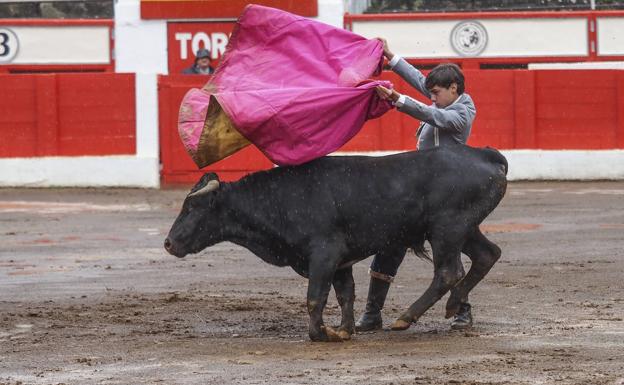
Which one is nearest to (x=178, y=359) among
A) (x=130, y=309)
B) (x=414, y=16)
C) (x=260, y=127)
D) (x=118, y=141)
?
(x=260, y=127)

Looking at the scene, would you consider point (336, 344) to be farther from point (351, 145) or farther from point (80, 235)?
point (351, 145)

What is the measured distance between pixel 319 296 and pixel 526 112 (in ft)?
39.1

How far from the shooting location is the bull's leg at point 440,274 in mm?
7547

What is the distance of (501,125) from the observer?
18875mm

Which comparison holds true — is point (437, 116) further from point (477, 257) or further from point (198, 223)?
point (198, 223)

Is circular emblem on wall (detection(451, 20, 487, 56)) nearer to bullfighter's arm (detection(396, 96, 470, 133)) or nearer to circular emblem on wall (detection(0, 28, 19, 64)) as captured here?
circular emblem on wall (detection(0, 28, 19, 64))

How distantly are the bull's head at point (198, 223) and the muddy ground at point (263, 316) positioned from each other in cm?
45

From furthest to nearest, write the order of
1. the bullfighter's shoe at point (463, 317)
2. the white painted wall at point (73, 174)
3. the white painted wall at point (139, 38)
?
the white painted wall at point (139, 38) < the white painted wall at point (73, 174) < the bullfighter's shoe at point (463, 317)

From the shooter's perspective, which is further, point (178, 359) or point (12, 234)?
point (12, 234)

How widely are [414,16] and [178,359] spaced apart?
17973mm

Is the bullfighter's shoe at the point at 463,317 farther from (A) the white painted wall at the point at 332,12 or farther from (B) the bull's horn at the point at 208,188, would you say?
(A) the white painted wall at the point at 332,12

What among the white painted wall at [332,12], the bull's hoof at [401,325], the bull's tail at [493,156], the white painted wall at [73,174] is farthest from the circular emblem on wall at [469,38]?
the bull's hoof at [401,325]

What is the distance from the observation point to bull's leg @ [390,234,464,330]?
7.55m

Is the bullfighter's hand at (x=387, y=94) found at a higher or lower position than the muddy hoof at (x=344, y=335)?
higher
